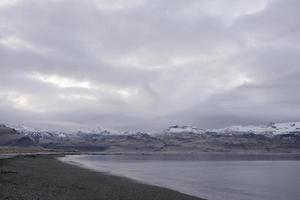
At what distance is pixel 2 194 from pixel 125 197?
13092 mm

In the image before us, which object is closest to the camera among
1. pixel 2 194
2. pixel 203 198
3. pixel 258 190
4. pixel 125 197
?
pixel 2 194

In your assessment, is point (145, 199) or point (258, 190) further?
point (258, 190)

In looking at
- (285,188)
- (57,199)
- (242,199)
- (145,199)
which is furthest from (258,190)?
(57,199)

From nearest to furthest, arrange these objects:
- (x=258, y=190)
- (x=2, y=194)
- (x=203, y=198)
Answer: (x=2, y=194) < (x=203, y=198) < (x=258, y=190)

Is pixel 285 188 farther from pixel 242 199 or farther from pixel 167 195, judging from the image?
pixel 167 195

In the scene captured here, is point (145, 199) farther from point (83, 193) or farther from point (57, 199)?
point (57, 199)

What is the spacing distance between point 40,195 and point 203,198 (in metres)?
21.3

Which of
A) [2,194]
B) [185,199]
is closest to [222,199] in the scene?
[185,199]

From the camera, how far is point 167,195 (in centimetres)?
5434

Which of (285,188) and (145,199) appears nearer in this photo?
(145,199)

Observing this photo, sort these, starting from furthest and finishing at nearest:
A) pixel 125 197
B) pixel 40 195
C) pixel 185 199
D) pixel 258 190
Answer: pixel 258 190 < pixel 185 199 < pixel 125 197 < pixel 40 195

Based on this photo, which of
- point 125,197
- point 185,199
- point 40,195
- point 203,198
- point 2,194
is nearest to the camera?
point 2,194

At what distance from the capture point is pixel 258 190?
6925 cm

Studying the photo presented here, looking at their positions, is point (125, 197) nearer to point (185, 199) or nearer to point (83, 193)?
point (83, 193)
